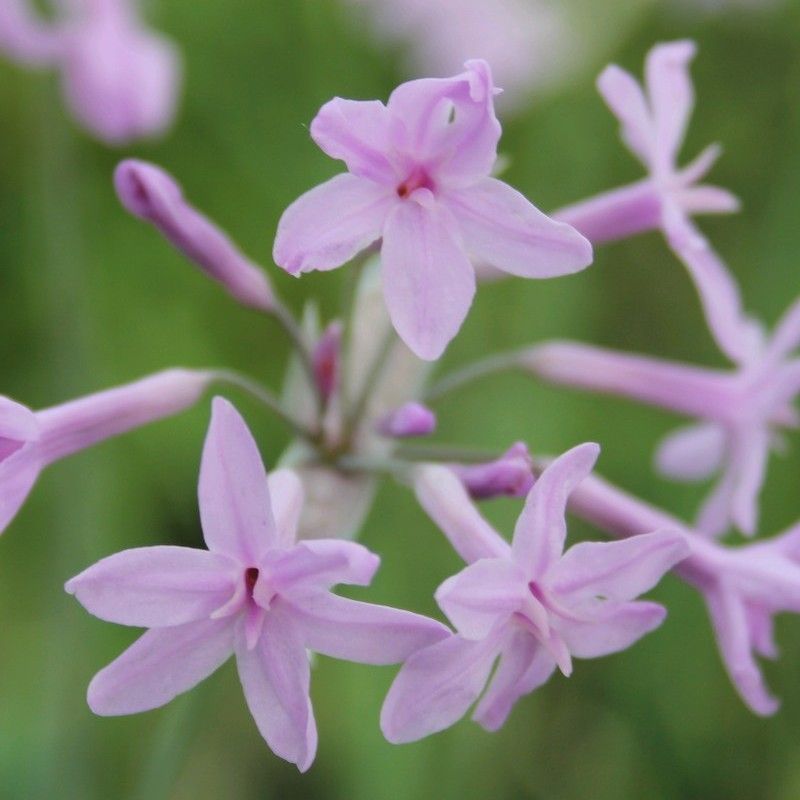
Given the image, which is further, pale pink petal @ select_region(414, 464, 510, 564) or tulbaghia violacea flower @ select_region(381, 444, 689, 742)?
pale pink petal @ select_region(414, 464, 510, 564)

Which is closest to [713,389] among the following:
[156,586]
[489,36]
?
[156,586]

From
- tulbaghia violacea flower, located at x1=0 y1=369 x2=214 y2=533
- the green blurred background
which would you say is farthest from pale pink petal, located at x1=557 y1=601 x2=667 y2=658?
the green blurred background

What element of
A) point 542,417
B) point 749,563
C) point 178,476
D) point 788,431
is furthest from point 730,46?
point 749,563

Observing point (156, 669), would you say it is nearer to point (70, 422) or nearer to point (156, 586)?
point (156, 586)

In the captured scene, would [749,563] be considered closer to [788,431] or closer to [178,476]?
[178,476]

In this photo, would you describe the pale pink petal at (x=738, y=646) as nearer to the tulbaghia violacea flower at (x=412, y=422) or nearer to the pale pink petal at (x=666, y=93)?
the tulbaghia violacea flower at (x=412, y=422)

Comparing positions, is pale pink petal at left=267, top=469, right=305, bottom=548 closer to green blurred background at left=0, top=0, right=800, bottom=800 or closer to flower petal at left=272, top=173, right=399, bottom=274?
flower petal at left=272, top=173, right=399, bottom=274

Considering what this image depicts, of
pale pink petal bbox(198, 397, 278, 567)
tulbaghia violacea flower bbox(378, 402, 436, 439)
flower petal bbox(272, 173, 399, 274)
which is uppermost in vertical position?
flower petal bbox(272, 173, 399, 274)
